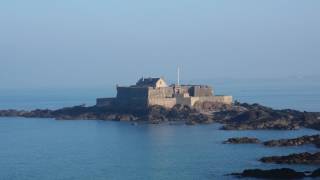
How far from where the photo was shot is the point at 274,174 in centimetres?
2680

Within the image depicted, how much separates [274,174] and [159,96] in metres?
30.9

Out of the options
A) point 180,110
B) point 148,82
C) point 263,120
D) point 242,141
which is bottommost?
point 242,141

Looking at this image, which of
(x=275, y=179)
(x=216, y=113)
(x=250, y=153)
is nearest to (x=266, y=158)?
(x=250, y=153)

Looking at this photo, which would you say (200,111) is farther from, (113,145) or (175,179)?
(175,179)

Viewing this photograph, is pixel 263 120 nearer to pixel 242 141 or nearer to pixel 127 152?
pixel 242 141

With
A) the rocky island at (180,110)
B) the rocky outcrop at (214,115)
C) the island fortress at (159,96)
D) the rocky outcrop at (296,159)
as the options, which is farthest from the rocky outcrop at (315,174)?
the island fortress at (159,96)

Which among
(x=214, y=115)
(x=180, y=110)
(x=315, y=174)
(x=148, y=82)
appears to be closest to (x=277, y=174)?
(x=315, y=174)

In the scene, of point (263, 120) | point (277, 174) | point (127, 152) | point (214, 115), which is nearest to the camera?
point (277, 174)

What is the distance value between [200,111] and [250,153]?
72.3 ft

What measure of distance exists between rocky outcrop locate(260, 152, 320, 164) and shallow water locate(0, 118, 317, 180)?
62 centimetres

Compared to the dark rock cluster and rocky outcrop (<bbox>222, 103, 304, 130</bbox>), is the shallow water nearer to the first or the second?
the dark rock cluster

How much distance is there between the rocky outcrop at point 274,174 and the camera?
87.0ft

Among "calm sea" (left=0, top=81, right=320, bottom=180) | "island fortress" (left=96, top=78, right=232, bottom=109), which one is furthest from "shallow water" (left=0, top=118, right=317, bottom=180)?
"island fortress" (left=96, top=78, right=232, bottom=109)

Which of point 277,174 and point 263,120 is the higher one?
point 263,120
